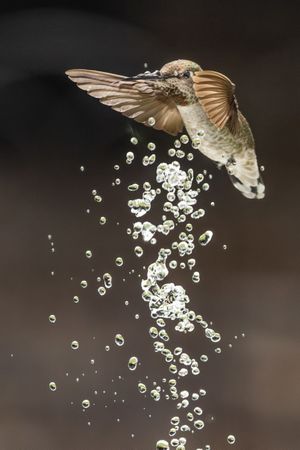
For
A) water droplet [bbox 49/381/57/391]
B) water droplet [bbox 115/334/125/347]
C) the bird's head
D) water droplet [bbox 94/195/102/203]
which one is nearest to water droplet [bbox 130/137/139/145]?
water droplet [bbox 94/195/102/203]

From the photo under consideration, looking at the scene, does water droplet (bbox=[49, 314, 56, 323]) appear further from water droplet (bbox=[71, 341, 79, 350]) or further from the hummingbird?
the hummingbird

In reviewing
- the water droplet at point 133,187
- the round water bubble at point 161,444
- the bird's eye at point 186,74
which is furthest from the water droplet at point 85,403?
the bird's eye at point 186,74

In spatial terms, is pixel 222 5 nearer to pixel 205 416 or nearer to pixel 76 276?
pixel 76 276

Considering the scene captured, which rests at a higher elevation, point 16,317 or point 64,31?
point 64,31

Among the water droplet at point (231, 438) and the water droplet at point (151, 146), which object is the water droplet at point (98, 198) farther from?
the water droplet at point (231, 438)

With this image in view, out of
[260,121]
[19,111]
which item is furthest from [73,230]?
[260,121]

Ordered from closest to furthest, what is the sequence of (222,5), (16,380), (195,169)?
(195,169)
(222,5)
(16,380)

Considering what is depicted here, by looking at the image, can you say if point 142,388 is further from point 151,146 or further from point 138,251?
point 151,146

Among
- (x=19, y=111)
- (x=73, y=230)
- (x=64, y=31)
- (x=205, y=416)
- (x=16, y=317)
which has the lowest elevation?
(x=205, y=416)
